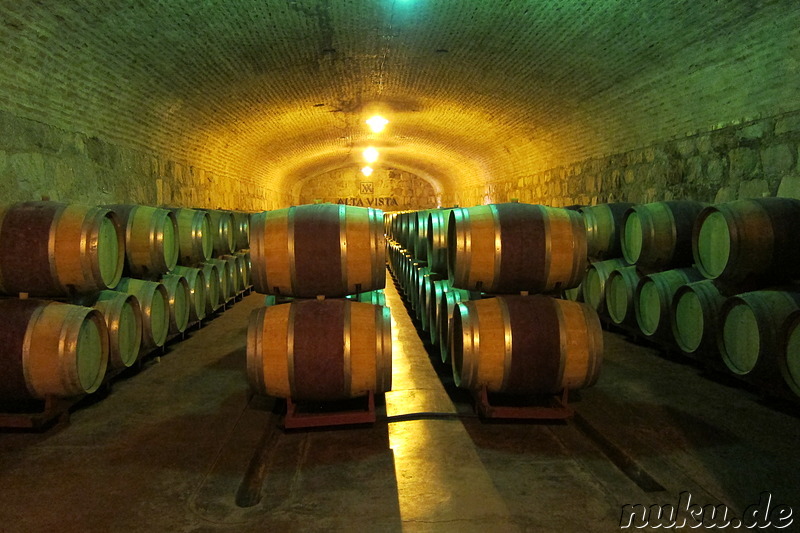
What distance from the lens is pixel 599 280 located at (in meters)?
6.07

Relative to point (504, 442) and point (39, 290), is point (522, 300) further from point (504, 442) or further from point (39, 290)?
point (39, 290)

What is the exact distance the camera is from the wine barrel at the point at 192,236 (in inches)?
247

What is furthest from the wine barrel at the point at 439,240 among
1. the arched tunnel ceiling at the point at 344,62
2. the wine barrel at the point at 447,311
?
the arched tunnel ceiling at the point at 344,62

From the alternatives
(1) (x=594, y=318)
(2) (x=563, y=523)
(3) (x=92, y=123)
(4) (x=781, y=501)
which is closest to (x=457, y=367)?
(1) (x=594, y=318)

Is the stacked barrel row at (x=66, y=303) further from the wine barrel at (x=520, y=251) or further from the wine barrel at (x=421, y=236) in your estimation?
the wine barrel at (x=421, y=236)

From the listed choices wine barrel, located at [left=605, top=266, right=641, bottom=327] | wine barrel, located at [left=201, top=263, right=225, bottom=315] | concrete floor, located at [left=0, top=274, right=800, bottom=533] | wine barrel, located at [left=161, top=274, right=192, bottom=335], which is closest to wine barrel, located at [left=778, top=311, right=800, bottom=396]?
concrete floor, located at [left=0, top=274, right=800, bottom=533]

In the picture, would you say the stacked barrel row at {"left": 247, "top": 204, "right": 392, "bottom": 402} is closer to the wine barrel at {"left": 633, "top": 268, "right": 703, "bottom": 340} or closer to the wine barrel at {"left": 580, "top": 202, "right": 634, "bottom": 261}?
the wine barrel at {"left": 633, "top": 268, "right": 703, "bottom": 340}

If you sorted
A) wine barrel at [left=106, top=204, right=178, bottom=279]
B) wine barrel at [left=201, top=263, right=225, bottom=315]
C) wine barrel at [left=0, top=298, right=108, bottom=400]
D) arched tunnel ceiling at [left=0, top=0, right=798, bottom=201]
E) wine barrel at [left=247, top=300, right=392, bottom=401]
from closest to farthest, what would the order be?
wine barrel at [left=247, top=300, right=392, bottom=401], wine barrel at [left=0, top=298, right=108, bottom=400], arched tunnel ceiling at [left=0, top=0, right=798, bottom=201], wine barrel at [left=106, top=204, right=178, bottom=279], wine barrel at [left=201, top=263, right=225, bottom=315]

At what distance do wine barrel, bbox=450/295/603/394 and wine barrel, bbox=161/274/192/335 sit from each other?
3457mm

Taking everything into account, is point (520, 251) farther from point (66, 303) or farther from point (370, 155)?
point (370, 155)

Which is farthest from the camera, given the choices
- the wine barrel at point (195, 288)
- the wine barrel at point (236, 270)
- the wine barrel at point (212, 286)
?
the wine barrel at point (236, 270)

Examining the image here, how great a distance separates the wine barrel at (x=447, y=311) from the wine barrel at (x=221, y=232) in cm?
397

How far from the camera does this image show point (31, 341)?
3355 mm

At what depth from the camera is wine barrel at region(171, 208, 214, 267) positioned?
628 cm
